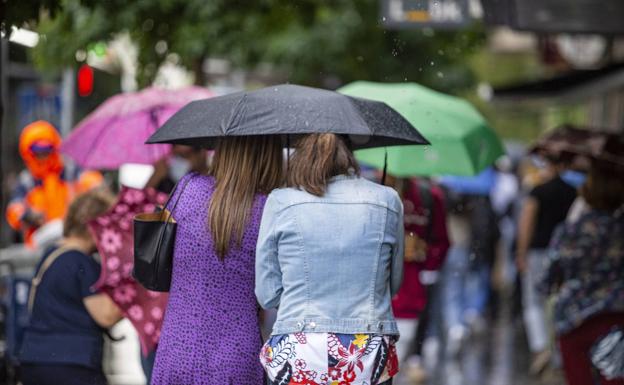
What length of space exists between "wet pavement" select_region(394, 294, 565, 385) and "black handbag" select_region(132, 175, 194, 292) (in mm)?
5882

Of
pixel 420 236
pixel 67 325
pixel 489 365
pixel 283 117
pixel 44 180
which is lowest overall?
pixel 489 365

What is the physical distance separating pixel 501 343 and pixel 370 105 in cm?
904

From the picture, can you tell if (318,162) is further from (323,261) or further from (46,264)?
(46,264)

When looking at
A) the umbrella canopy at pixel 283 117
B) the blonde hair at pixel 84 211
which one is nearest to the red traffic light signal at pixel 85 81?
the blonde hair at pixel 84 211

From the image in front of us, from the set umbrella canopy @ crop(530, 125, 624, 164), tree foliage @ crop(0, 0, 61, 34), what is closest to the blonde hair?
tree foliage @ crop(0, 0, 61, 34)

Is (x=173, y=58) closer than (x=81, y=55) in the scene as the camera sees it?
No

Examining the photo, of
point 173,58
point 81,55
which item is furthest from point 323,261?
point 173,58

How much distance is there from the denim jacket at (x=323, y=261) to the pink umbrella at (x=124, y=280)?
163 cm

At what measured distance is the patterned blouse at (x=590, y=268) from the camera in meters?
7.40

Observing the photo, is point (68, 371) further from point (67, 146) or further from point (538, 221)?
point (538, 221)

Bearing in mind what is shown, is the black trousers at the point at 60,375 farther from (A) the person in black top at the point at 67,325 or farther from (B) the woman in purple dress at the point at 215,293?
(B) the woman in purple dress at the point at 215,293

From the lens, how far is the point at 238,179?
508cm

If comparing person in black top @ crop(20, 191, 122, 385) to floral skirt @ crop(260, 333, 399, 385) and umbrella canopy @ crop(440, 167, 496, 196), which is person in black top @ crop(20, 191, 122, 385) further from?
umbrella canopy @ crop(440, 167, 496, 196)

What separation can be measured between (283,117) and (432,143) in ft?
8.09
